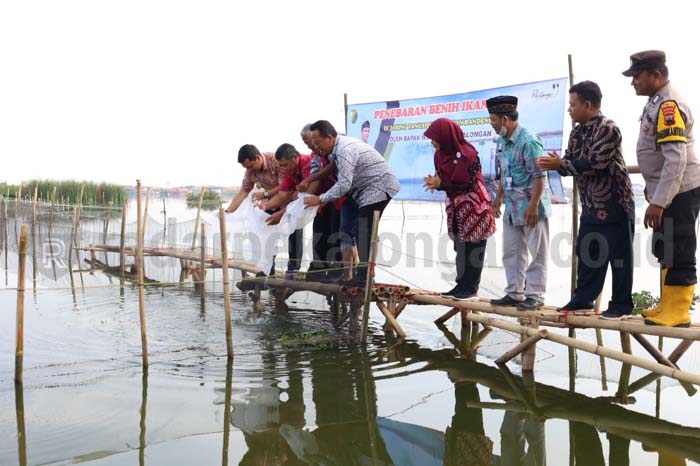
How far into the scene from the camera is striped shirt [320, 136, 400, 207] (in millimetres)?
5488

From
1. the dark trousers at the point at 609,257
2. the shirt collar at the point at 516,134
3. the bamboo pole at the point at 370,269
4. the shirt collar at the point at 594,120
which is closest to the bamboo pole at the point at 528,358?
the dark trousers at the point at 609,257

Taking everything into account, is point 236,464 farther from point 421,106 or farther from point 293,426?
point 421,106

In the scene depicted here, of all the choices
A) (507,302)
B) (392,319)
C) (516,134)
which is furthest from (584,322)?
(392,319)

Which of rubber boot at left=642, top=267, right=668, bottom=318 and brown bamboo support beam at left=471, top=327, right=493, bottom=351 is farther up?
rubber boot at left=642, top=267, right=668, bottom=318

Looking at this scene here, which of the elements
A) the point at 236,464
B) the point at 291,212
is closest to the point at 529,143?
the point at 291,212

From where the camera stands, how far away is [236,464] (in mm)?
3250

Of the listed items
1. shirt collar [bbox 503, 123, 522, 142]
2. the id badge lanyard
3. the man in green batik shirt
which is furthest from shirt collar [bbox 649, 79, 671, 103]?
the id badge lanyard

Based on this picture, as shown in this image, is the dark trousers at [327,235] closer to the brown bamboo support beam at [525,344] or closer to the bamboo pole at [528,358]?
the brown bamboo support beam at [525,344]

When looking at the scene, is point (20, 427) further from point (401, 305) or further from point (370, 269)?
point (401, 305)

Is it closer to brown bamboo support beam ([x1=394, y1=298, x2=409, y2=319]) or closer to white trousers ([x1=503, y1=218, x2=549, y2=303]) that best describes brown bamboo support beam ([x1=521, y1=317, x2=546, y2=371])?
white trousers ([x1=503, y1=218, x2=549, y2=303])

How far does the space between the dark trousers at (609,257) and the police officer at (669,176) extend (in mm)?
261

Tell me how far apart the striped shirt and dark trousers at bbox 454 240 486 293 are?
890 millimetres

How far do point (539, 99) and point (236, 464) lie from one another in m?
4.94

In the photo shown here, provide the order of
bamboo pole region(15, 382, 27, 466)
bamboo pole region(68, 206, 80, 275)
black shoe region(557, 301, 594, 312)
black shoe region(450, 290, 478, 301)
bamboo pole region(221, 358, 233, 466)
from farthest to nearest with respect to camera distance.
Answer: bamboo pole region(68, 206, 80, 275), black shoe region(450, 290, 478, 301), black shoe region(557, 301, 594, 312), bamboo pole region(221, 358, 233, 466), bamboo pole region(15, 382, 27, 466)
